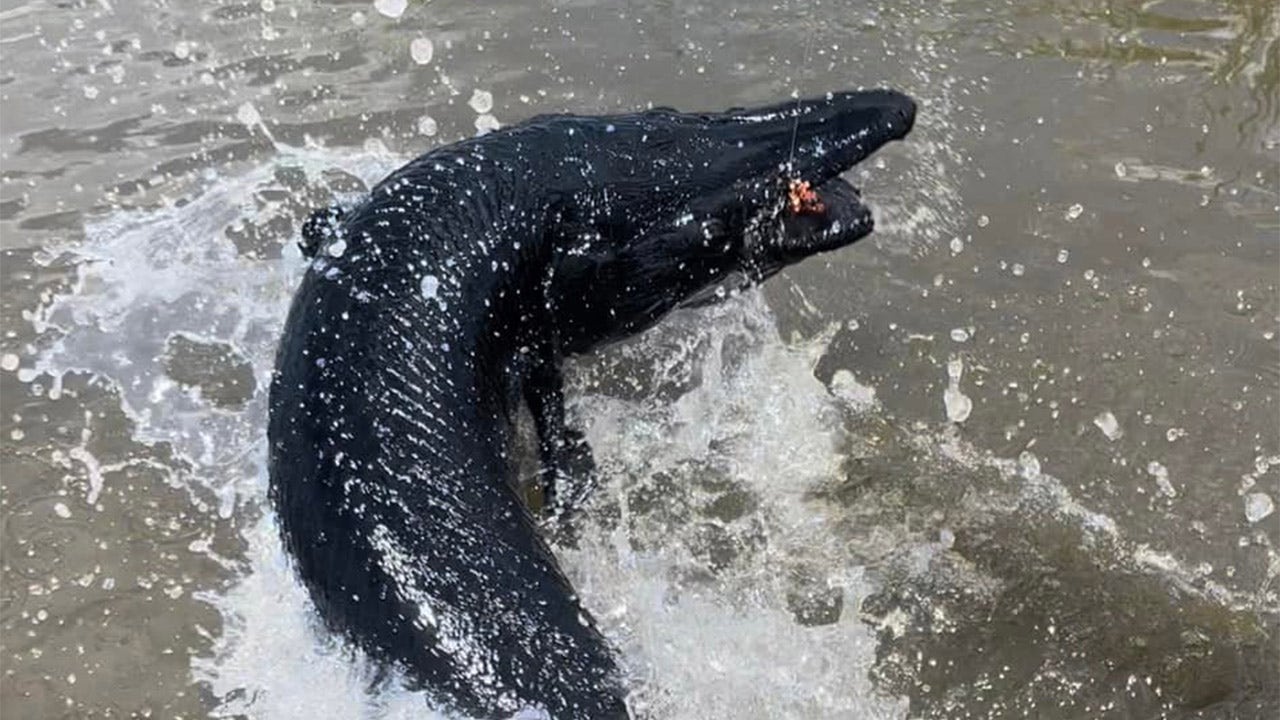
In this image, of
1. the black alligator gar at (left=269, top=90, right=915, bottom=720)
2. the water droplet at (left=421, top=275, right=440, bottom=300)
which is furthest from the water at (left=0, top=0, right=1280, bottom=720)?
the water droplet at (left=421, top=275, right=440, bottom=300)

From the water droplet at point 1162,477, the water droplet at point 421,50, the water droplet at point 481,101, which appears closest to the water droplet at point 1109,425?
the water droplet at point 1162,477

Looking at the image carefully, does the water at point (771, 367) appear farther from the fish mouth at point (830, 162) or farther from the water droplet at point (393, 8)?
the fish mouth at point (830, 162)

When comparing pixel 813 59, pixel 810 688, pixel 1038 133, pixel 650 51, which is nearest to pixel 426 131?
pixel 650 51

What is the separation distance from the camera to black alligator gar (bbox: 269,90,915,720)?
303 centimetres

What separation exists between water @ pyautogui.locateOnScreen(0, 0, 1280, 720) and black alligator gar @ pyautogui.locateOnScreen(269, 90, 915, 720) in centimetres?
24

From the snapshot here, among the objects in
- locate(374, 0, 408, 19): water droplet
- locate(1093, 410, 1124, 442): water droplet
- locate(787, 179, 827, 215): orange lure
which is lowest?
locate(1093, 410, 1124, 442): water droplet

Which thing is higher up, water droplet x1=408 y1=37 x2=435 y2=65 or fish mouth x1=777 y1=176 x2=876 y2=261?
fish mouth x1=777 y1=176 x2=876 y2=261

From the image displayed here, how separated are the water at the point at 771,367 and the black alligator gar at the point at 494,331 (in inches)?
9.4

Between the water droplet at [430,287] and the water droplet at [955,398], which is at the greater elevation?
the water droplet at [430,287]

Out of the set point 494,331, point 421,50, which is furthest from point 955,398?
point 421,50

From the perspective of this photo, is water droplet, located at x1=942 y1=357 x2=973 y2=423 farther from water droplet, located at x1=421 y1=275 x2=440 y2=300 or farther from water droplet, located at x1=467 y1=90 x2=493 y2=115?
water droplet, located at x1=467 y1=90 x2=493 y2=115

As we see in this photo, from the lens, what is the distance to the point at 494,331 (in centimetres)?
358

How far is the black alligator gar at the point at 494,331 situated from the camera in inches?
119

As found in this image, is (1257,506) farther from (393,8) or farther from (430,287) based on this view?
(393,8)
